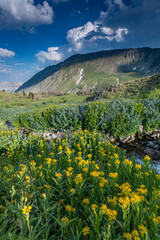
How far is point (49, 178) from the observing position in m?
2.65

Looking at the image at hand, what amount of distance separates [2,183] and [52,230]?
1.50 metres

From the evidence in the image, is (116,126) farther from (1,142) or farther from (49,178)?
(1,142)

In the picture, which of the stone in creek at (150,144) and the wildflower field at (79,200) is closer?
the wildflower field at (79,200)

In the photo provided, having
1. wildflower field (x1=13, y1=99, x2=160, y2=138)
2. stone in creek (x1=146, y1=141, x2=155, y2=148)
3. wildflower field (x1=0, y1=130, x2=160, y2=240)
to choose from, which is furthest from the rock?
wildflower field (x1=0, y1=130, x2=160, y2=240)

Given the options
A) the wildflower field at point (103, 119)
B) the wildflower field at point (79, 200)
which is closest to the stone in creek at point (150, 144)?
the wildflower field at point (103, 119)

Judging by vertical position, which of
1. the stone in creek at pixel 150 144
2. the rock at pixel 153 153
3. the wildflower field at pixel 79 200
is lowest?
the rock at pixel 153 153

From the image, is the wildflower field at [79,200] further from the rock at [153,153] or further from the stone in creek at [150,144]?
the stone in creek at [150,144]

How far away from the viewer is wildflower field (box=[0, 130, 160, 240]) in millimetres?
1556

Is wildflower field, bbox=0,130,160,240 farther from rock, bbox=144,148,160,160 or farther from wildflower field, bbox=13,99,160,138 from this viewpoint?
rock, bbox=144,148,160,160

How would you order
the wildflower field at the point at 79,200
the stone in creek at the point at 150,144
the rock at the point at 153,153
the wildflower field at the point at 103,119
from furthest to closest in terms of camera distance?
Result: the wildflower field at the point at 103,119 → the stone in creek at the point at 150,144 → the rock at the point at 153,153 → the wildflower field at the point at 79,200

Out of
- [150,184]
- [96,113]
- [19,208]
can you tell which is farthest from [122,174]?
[96,113]

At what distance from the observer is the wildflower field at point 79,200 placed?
1556 millimetres

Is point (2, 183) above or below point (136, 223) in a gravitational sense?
below

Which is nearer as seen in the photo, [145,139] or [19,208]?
[19,208]
